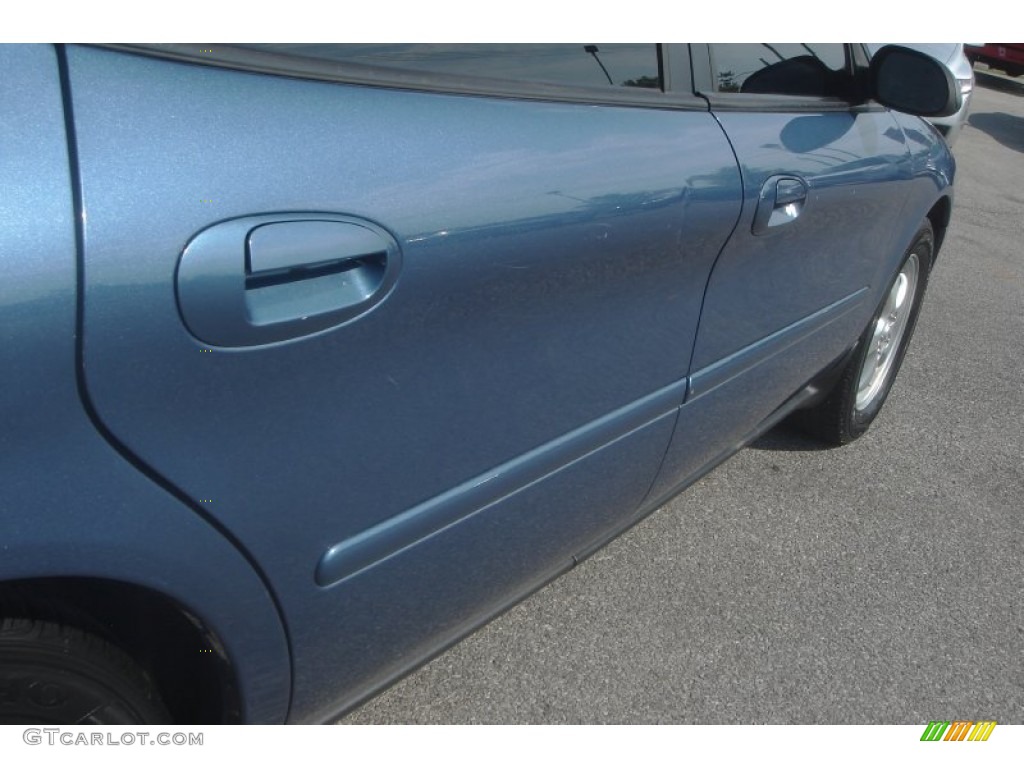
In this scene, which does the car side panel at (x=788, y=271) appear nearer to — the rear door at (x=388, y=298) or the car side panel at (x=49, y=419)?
the rear door at (x=388, y=298)

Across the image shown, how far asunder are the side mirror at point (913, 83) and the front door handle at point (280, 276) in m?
1.69

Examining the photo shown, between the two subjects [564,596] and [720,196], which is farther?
[564,596]

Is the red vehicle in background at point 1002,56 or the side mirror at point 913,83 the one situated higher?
the side mirror at point 913,83

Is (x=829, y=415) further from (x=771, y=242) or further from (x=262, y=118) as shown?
(x=262, y=118)

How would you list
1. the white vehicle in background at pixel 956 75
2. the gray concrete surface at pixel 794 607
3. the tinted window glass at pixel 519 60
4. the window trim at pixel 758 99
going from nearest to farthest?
the tinted window glass at pixel 519 60 → the window trim at pixel 758 99 → the gray concrete surface at pixel 794 607 → the white vehicle in background at pixel 956 75

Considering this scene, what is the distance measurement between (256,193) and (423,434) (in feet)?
1.49

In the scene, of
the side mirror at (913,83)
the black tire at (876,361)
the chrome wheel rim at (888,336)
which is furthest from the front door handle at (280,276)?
the chrome wheel rim at (888,336)

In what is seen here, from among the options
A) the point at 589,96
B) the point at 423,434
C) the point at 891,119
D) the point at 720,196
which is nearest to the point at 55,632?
the point at 423,434

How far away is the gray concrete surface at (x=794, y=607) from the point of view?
216cm

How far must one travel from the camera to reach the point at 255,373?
1.15 meters
